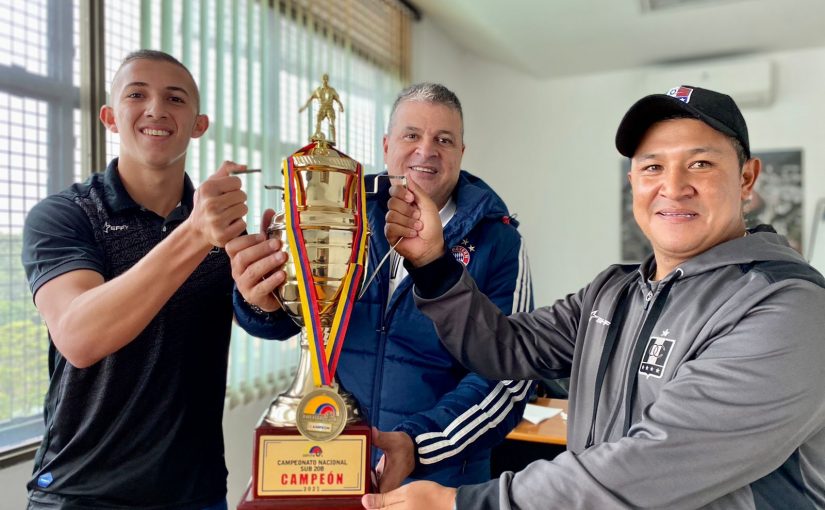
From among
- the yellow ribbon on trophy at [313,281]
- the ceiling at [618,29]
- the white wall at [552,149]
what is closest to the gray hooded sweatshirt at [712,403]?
the yellow ribbon on trophy at [313,281]

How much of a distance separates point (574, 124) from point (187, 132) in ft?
13.4

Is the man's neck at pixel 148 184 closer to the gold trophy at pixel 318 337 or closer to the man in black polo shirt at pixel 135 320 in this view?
the man in black polo shirt at pixel 135 320

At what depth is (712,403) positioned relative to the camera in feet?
2.53

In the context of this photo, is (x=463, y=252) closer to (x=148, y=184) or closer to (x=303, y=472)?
(x=303, y=472)

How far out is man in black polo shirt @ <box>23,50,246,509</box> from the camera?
986mm

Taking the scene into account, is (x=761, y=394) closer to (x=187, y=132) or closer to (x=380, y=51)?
(x=187, y=132)

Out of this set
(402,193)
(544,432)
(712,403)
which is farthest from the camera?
(544,432)

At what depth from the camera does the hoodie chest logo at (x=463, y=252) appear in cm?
125

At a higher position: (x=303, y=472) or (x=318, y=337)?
(x=318, y=337)

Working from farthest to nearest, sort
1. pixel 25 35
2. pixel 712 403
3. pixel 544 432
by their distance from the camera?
pixel 544 432 < pixel 25 35 < pixel 712 403

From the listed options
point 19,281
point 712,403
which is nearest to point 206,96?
point 19,281

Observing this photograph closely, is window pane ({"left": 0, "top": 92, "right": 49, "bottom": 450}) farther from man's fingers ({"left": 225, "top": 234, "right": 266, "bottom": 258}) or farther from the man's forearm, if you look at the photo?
man's fingers ({"left": 225, "top": 234, "right": 266, "bottom": 258})

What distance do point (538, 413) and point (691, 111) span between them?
6.04 feet

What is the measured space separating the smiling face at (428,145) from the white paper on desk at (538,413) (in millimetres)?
1433
